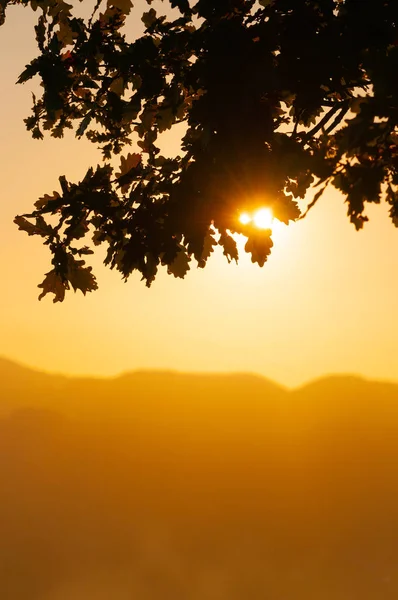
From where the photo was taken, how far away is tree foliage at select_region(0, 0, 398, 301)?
265 inches

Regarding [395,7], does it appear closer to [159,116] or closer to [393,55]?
[393,55]

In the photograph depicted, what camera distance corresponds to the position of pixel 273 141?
23.4 feet

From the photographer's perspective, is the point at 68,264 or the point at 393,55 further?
the point at 68,264

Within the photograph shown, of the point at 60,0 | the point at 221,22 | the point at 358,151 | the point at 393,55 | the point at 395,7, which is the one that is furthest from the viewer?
the point at 60,0

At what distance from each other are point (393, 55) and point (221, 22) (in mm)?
2451

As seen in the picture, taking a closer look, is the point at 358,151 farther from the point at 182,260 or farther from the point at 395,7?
the point at 182,260

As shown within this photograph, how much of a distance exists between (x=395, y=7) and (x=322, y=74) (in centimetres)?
81

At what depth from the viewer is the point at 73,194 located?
301 inches

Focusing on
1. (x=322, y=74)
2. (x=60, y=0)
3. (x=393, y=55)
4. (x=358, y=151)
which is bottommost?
(x=358, y=151)

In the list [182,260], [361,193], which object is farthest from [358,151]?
[182,260]

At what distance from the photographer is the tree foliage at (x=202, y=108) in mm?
6738

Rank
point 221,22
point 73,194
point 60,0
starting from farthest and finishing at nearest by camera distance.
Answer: point 60,0
point 73,194
point 221,22

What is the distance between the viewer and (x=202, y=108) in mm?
6836

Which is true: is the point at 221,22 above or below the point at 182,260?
above
